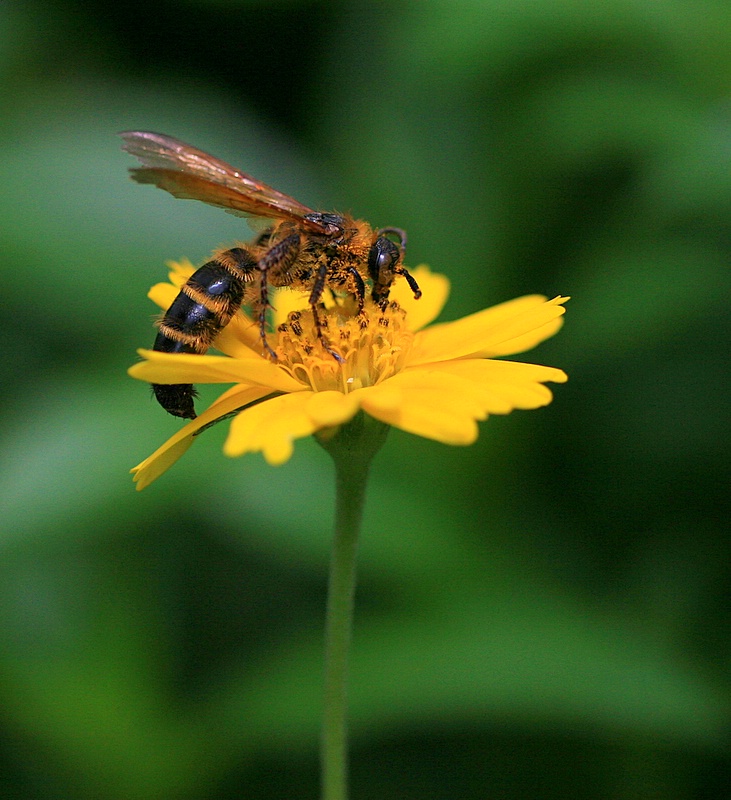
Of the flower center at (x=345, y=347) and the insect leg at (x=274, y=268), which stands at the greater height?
the insect leg at (x=274, y=268)

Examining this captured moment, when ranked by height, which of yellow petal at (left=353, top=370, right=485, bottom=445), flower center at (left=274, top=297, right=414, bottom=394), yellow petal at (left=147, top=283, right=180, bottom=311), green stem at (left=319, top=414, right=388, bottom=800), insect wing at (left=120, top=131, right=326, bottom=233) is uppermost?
insect wing at (left=120, top=131, right=326, bottom=233)

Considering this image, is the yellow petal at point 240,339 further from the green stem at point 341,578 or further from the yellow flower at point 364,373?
the green stem at point 341,578

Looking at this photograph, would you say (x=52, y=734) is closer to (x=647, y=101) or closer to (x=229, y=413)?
(x=229, y=413)

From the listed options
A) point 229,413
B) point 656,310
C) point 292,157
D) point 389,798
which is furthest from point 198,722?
point 292,157

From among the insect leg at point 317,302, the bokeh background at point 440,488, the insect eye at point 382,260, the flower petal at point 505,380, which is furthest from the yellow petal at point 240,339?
the bokeh background at point 440,488

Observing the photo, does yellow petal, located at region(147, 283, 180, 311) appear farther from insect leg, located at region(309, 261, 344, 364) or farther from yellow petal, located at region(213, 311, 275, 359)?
insect leg, located at region(309, 261, 344, 364)

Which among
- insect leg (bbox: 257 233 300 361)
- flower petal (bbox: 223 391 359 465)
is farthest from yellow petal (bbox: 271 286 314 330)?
flower petal (bbox: 223 391 359 465)
